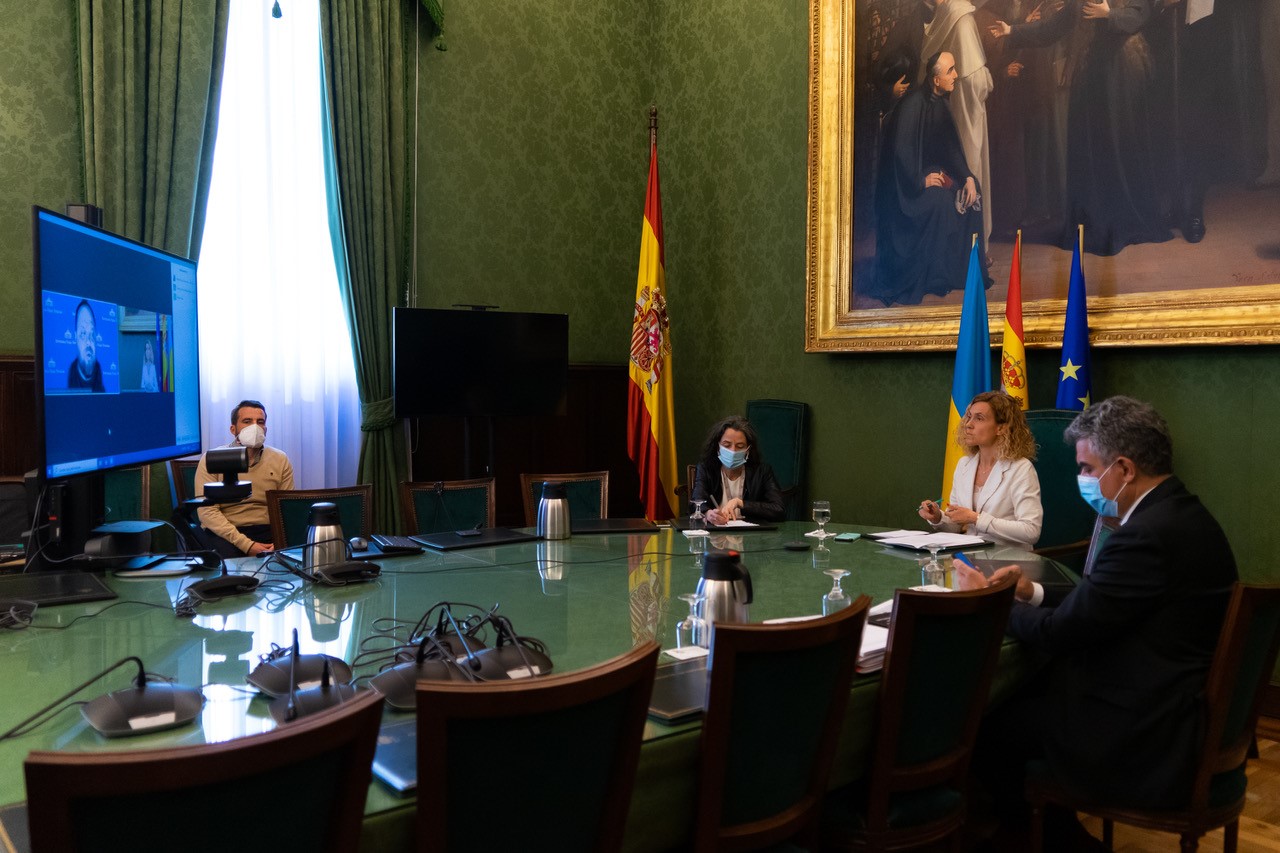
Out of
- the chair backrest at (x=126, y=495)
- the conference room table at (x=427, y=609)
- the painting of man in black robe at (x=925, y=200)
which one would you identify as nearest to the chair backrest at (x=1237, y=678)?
the conference room table at (x=427, y=609)

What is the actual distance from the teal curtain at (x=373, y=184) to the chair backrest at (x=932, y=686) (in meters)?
4.00

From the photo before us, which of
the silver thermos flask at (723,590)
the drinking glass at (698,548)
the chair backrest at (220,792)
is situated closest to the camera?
→ the chair backrest at (220,792)

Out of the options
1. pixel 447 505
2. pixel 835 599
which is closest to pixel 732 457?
pixel 447 505

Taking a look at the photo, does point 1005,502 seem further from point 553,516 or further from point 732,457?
point 553,516

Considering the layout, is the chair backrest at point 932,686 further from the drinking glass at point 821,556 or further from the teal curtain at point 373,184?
the teal curtain at point 373,184

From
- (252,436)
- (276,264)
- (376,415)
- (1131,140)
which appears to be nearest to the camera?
(252,436)

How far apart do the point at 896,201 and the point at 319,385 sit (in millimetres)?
3296

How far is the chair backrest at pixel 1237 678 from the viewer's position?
203 centimetres

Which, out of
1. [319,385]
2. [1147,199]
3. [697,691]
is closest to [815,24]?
[1147,199]

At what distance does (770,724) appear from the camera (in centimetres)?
160

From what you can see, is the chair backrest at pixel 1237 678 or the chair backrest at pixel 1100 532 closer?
the chair backrest at pixel 1237 678

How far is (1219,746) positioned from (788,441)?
3583 millimetres

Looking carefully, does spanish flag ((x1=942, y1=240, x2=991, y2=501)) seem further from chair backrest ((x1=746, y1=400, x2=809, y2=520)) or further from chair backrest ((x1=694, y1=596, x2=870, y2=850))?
chair backrest ((x1=694, y1=596, x2=870, y2=850))

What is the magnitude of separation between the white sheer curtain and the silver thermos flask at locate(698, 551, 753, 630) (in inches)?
143
